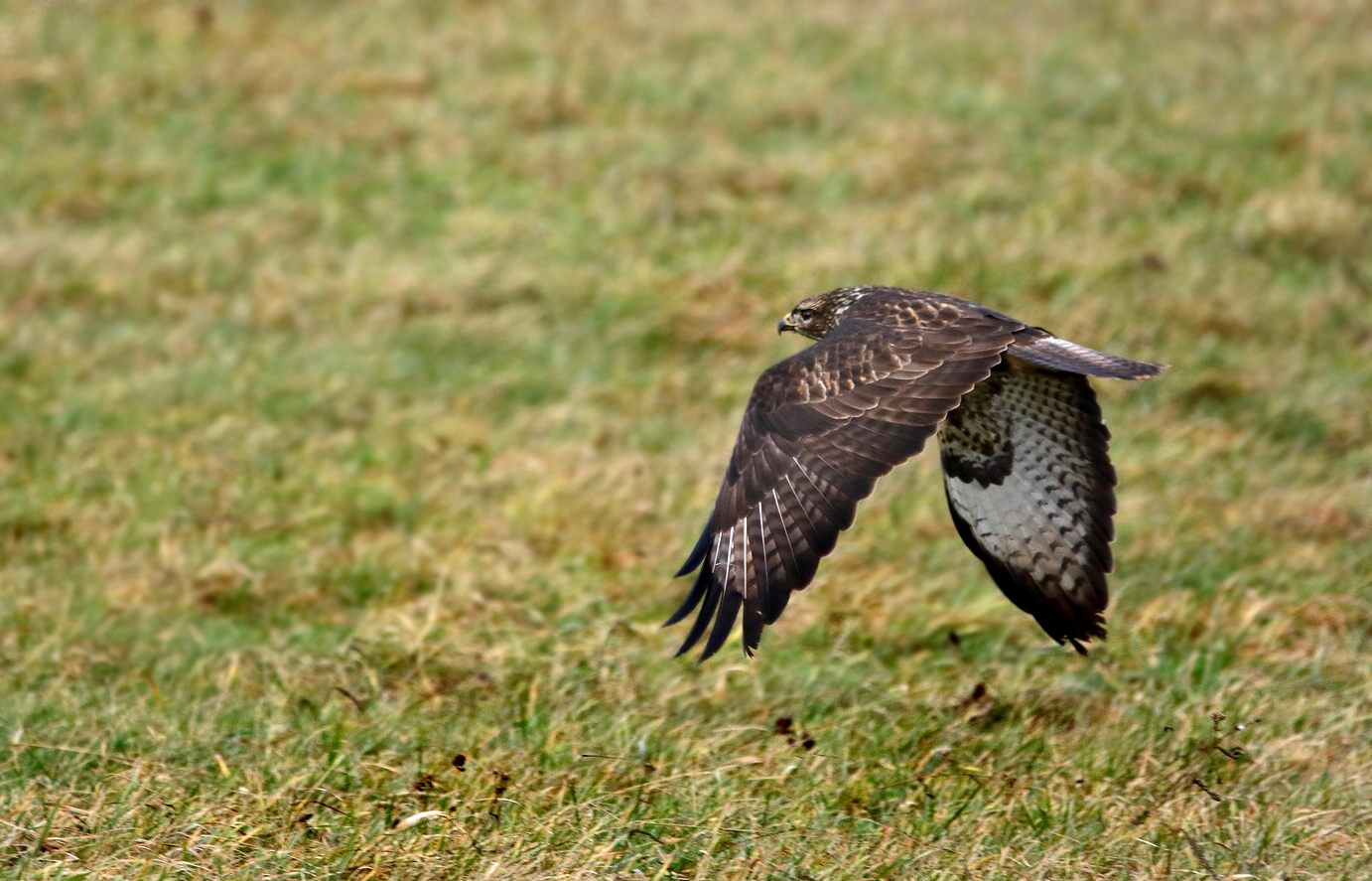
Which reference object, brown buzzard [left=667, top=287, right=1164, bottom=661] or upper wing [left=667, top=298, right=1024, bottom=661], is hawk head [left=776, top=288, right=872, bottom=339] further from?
upper wing [left=667, top=298, right=1024, bottom=661]

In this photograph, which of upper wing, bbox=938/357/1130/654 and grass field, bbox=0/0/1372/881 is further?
upper wing, bbox=938/357/1130/654

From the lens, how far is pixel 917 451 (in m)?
4.44

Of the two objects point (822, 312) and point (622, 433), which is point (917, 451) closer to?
point (822, 312)

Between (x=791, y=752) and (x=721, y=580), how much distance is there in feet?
2.30

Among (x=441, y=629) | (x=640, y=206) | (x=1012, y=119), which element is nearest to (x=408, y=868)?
(x=441, y=629)

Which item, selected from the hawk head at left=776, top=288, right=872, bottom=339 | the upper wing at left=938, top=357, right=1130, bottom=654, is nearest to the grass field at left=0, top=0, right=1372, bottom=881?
the upper wing at left=938, top=357, right=1130, bottom=654

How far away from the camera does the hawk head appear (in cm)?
548

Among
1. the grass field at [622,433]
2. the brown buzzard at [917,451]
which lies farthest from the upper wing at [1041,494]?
the grass field at [622,433]

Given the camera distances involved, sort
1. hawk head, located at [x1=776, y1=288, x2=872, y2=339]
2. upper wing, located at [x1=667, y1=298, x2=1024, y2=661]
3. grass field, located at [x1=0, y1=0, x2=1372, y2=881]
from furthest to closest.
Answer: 1. hawk head, located at [x1=776, y1=288, x2=872, y2=339]
2. grass field, located at [x1=0, y1=0, x2=1372, y2=881]
3. upper wing, located at [x1=667, y1=298, x2=1024, y2=661]

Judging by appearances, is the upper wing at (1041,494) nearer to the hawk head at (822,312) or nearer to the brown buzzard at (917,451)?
the brown buzzard at (917,451)

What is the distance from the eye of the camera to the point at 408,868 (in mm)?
3953

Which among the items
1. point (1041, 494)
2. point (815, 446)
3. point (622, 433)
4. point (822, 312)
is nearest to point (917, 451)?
point (815, 446)

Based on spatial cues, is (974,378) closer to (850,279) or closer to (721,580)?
(721,580)

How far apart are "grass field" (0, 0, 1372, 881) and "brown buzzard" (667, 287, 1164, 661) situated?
19.9 inches
